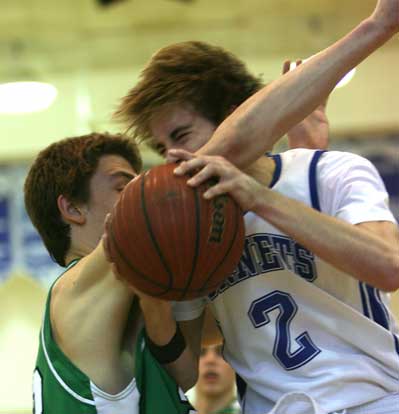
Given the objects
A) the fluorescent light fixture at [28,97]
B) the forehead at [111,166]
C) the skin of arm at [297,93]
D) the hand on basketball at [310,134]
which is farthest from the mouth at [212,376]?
the fluorescent light fixture at [28,97]

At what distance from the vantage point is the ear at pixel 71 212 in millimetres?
2674

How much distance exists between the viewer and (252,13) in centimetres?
834

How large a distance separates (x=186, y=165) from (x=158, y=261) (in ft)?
0.74

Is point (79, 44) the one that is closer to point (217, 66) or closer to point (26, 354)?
point (26, 354)

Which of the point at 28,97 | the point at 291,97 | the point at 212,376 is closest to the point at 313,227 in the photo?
the point at 291,97

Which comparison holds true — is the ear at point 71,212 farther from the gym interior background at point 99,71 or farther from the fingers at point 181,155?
the gym interior background at point 99,71

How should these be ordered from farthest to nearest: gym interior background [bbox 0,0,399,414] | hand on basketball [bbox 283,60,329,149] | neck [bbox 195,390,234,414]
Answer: gym interior background [bbox 0,0,399,414]
neck [bbox 195,390,234,414]
hand on basketball [bbox 283,60,329,149]

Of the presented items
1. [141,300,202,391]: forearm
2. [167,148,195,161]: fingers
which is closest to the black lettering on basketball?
[167,148,195,161]: fingers

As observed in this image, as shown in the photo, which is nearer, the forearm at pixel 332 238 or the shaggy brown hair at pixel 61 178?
the forearm at pixel 332 238

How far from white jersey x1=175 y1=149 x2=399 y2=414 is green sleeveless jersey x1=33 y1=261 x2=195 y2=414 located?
10.3 inches

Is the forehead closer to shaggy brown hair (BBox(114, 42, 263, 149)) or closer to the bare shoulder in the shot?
shaggy brown hair (BBox(114, 42, 263, 149))

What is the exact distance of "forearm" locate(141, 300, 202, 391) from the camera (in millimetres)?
2488

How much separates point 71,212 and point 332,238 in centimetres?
90

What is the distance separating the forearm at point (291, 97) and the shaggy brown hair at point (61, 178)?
1.97 ft
